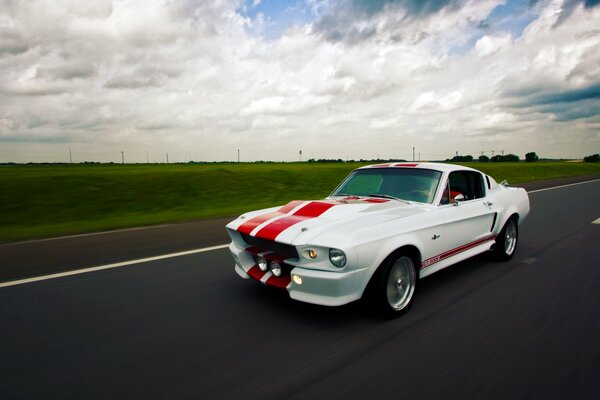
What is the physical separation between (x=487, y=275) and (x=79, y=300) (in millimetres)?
4670

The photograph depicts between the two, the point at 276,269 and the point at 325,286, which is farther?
the point at 276,269

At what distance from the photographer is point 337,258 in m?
3.14

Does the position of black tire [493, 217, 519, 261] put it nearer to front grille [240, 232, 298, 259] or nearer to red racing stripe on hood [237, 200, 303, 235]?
red racing stripe on hood [237, 200, 303, 235]

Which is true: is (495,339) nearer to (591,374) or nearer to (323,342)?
(591,374)

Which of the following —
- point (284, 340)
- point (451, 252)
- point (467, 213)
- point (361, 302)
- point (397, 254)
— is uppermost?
point (467, 213)

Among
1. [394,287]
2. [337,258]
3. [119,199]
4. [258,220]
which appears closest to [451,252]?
Result: [394,287]

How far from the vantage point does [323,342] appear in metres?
3.04

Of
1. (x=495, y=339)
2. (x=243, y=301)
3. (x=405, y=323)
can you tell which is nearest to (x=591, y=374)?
(x=495, y=339)

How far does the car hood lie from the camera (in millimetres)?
3371

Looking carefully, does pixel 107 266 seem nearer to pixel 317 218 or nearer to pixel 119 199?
pixel 317 218

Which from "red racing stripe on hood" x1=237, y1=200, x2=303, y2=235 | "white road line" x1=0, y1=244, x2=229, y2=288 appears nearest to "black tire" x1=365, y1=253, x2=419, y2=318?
"red racing stripe on hood" x1=237, y1=200, x2=303, y2=235

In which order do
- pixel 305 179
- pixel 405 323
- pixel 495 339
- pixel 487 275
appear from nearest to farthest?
1. pixel 495 339
2. pixel 405 323
3. pixel 487 275
4. pixel 305 179

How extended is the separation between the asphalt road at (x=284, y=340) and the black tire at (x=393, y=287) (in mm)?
128

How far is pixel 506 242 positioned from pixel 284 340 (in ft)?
13.0
